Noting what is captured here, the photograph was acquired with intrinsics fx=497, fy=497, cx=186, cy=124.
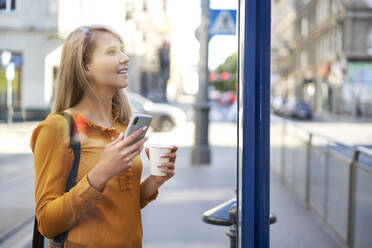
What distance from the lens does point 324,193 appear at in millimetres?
5320

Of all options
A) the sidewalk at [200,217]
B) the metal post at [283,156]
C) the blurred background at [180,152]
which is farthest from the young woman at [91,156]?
the metal post at [283,156]

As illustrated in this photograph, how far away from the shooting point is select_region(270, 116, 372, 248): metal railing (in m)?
3.87

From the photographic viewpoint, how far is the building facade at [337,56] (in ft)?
104

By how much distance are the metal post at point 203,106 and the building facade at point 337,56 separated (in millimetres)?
17039

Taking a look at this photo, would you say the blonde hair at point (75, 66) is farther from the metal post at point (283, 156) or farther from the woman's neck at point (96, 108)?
the metal post at point (283, 156)

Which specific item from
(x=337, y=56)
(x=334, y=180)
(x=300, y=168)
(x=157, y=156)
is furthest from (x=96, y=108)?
(x=337, y=56)

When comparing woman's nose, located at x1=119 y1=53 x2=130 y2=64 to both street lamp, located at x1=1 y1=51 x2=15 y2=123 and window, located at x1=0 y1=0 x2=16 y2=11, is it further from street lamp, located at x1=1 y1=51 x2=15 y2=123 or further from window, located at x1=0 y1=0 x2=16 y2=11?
street lamp, located at x1=1 y1=51 x2=15 y2=123

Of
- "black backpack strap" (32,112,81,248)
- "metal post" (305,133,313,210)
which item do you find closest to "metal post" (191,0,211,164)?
"metal post" (305,133,313,210)

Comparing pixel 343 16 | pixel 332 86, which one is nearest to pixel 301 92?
pixel 332 86

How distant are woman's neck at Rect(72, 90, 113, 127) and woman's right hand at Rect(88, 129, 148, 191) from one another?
0.63ft

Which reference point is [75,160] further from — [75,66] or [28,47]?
[28,47]

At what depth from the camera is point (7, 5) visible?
93.2 inches

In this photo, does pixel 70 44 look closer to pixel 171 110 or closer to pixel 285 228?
pixel 285 228

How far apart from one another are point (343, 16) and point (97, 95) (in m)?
33.8
